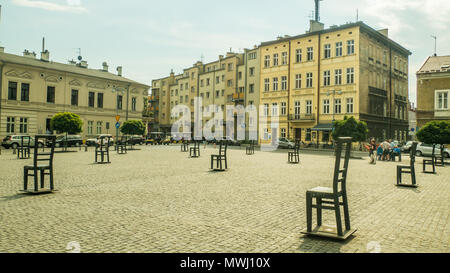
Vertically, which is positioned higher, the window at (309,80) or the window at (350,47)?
the window at (350,47)

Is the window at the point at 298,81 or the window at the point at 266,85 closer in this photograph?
the window at the point at 298,81

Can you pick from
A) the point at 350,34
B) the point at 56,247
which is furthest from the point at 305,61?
the point at 56,247

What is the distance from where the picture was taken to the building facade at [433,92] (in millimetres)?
39219

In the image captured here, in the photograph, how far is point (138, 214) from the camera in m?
6.36

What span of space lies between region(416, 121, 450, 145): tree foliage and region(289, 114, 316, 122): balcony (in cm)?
2232

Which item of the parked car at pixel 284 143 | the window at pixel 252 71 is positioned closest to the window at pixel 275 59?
the window at pixel 252 71

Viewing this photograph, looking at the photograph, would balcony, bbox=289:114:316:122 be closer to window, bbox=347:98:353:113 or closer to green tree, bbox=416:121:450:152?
window, bbox=347:98:353:113

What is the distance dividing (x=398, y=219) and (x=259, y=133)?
4865 centimetres

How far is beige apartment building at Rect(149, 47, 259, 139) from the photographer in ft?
197

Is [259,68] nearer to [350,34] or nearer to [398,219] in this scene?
[350,34]

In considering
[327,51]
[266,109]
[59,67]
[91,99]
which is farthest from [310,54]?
[59,67]

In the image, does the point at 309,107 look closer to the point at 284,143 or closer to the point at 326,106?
the point at 326,106

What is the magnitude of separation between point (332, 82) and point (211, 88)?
100 feet

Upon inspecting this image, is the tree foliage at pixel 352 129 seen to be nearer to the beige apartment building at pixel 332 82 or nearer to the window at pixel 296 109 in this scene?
the beige apartment building at pixel 332 82
